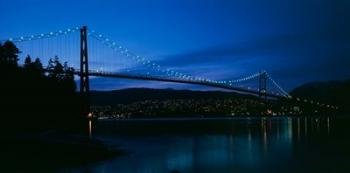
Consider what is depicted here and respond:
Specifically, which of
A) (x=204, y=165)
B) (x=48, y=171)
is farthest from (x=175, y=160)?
(x=48, y=171)

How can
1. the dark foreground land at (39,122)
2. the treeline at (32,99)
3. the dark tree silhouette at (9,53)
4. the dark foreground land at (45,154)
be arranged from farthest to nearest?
the dark tree silhouette at (9,53) → the treeline at (32,99) → the dark foreground land at (39,122) → the dark foreground land at (45,154)

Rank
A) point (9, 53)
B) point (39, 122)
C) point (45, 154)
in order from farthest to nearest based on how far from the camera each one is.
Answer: point (9, 53), point (39, 122), point (45, 154)

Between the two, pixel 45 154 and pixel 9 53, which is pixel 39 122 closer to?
pixel 9 53

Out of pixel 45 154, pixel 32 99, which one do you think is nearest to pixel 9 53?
pixel 32 99

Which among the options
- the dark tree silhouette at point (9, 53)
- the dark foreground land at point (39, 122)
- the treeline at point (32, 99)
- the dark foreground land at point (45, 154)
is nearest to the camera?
the dark foreground land at point (45, 154)

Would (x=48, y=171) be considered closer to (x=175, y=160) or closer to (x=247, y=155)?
(x=175, y=160)

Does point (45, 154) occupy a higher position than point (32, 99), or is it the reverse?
point (32, 99)

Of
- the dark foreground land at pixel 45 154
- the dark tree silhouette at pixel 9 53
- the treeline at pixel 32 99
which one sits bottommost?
the dark foreground land at pixel 45 154

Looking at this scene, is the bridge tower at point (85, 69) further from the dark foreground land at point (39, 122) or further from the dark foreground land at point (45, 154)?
the dark foreground land at point (45, 154)

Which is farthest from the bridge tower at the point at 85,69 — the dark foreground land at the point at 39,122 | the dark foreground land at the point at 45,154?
the dark foreground land at the point at 45,154
